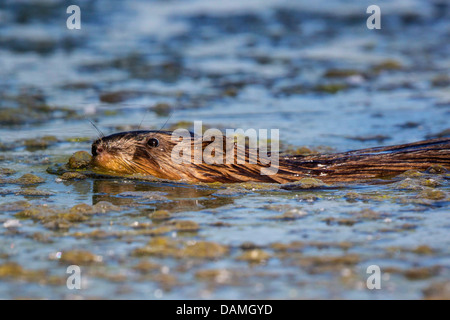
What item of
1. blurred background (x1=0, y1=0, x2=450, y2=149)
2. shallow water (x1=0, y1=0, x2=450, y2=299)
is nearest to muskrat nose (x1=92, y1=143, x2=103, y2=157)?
shallow water (x1=0, y1=0, x2=450, y2=299)

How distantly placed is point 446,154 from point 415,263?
3.16m

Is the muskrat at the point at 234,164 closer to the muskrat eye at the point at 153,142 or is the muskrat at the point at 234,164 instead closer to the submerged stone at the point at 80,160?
the muskrat eye at the point at 153,142

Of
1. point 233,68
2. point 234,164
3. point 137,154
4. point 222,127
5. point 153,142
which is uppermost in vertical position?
point 233,68

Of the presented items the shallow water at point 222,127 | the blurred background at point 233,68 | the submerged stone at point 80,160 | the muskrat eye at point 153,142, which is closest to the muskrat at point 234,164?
the muskrat eye at point 153,142

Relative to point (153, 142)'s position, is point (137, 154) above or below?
below

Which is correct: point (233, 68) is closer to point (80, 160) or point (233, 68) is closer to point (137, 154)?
point (80, 160)

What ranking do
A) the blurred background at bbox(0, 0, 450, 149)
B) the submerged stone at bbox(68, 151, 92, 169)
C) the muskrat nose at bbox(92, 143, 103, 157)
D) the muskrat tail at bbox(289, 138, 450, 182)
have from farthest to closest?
the blurred background at bbox(0, 0, 450, 149) < the submerged stone at bbox(68, 151, 92, 169) < the muskrat tail at bbox(289, 138, 450, 182) < the muskrat nose at bbox(92, 143, 103, 157)

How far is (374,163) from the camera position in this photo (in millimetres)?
8086

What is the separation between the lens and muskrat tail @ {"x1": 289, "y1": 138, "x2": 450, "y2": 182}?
8016mm

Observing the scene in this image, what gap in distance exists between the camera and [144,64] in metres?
16.3

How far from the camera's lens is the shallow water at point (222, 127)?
5238mm

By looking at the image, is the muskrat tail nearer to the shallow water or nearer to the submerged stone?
the shallow water

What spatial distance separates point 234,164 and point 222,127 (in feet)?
11.2

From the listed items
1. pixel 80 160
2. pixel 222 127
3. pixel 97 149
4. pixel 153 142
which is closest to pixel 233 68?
pixel 222 127
